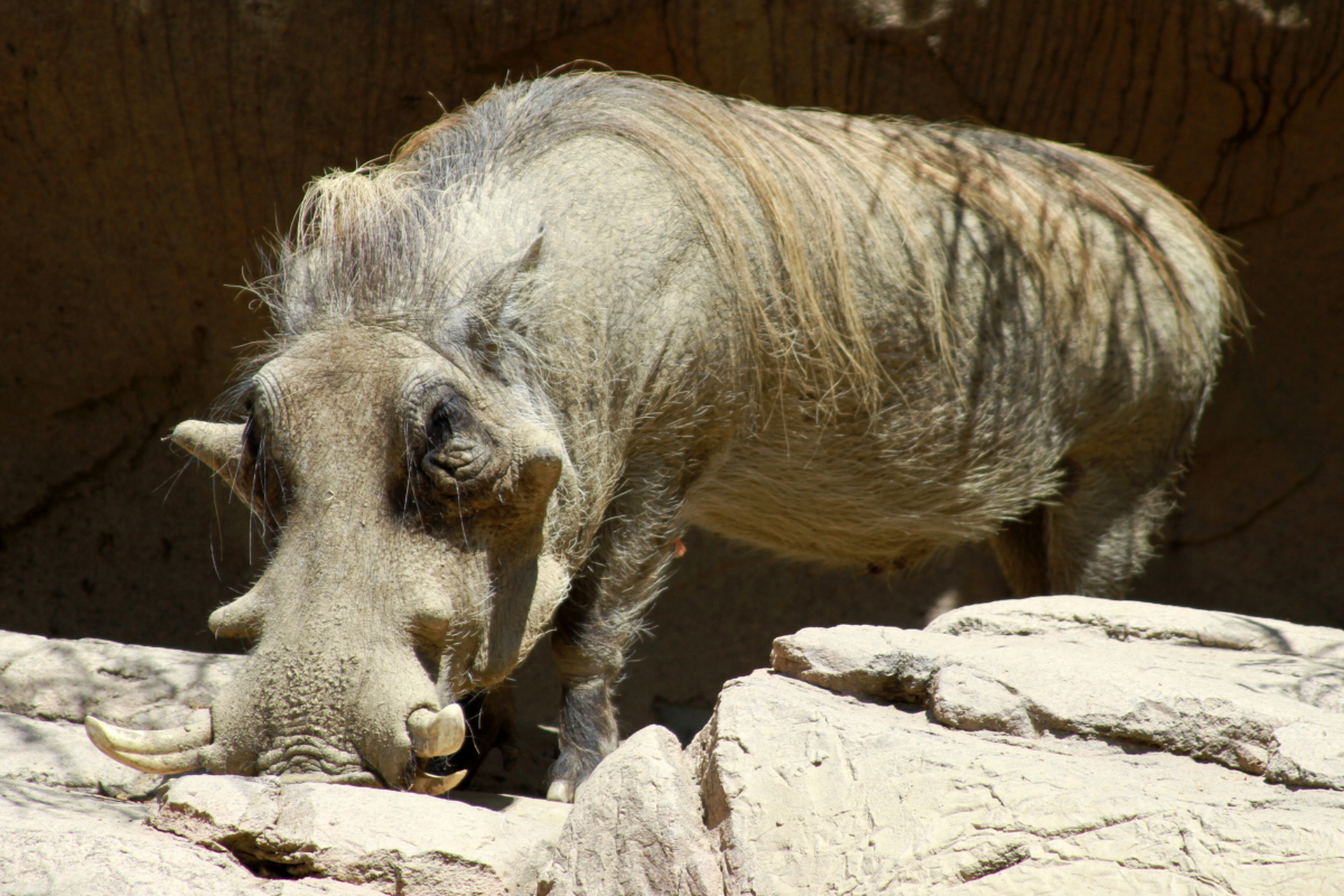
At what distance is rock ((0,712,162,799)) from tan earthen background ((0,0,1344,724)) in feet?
6.58

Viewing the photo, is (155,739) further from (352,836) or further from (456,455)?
(456,455)

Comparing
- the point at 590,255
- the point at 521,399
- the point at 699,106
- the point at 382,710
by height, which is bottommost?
the point at 382,710

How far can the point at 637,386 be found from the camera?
2723mm

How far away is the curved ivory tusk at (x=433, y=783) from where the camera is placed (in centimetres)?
208

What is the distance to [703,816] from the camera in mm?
1769

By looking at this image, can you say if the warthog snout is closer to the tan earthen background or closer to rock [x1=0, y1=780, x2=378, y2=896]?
rock [x1=0, y1=780, x2=378, y2=896]

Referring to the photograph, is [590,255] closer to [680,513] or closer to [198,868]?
[680,513]

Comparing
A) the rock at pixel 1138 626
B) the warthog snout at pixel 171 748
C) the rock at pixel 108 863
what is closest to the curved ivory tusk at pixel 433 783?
the warthog snout at pixel 171 748

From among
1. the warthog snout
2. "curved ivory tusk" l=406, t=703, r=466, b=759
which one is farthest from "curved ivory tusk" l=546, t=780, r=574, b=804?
"curved ivory tusk" l=406, t=703, r=466, b=759

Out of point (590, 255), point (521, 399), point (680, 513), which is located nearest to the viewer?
point (521, 399)

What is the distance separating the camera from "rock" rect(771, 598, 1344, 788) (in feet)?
5.65

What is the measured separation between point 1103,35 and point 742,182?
1784mm

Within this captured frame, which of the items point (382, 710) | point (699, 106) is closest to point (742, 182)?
point (699, 106)

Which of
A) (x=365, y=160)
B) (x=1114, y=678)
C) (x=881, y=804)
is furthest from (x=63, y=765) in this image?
(x=365, y=160)
